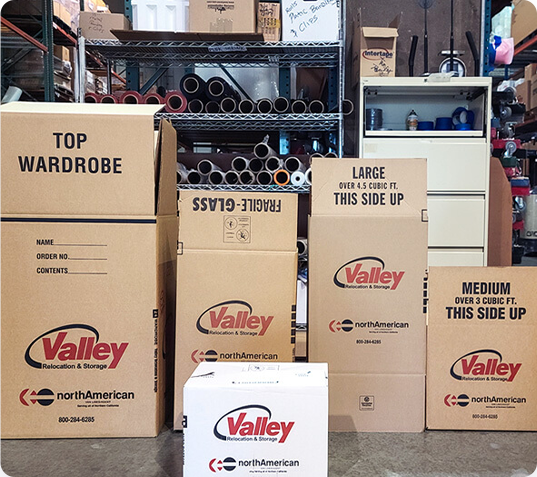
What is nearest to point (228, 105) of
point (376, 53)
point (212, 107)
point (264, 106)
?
point (212, 107)

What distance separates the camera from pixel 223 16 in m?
2.43

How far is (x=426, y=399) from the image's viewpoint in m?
1.29

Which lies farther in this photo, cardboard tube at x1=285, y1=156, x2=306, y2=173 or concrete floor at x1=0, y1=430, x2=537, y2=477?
cardboard tube at x1=285, y1=156, x2=306, y2=173

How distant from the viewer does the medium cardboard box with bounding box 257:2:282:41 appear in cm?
258

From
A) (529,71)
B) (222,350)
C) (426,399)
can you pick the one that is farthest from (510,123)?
(222,350)

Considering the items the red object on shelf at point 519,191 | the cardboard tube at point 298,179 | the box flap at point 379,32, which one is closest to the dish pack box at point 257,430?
the cardboard tube at point 298,179

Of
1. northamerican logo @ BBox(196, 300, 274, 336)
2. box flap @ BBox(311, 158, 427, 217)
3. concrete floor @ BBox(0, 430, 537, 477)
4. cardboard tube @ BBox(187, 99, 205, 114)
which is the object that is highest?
cardboard tube @ BBox(187, 99, 205, 114)

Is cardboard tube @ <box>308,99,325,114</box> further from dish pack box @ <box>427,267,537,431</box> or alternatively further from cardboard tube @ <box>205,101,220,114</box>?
dish pack box @ <box>427,267,537,431</box>

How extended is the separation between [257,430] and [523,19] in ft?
12.8

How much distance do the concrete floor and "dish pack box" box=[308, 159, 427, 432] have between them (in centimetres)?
8

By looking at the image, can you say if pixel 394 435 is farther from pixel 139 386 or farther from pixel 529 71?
pixel 529 71

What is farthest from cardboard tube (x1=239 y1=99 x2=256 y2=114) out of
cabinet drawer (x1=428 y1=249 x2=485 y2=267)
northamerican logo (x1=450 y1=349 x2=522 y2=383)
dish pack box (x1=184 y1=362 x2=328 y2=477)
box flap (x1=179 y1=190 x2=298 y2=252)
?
dish pack box (x1=184 y1=362 x2=328 y2=477)

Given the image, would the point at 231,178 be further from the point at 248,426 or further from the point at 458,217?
the point at 248,426

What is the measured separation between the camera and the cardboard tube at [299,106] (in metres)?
2.52
